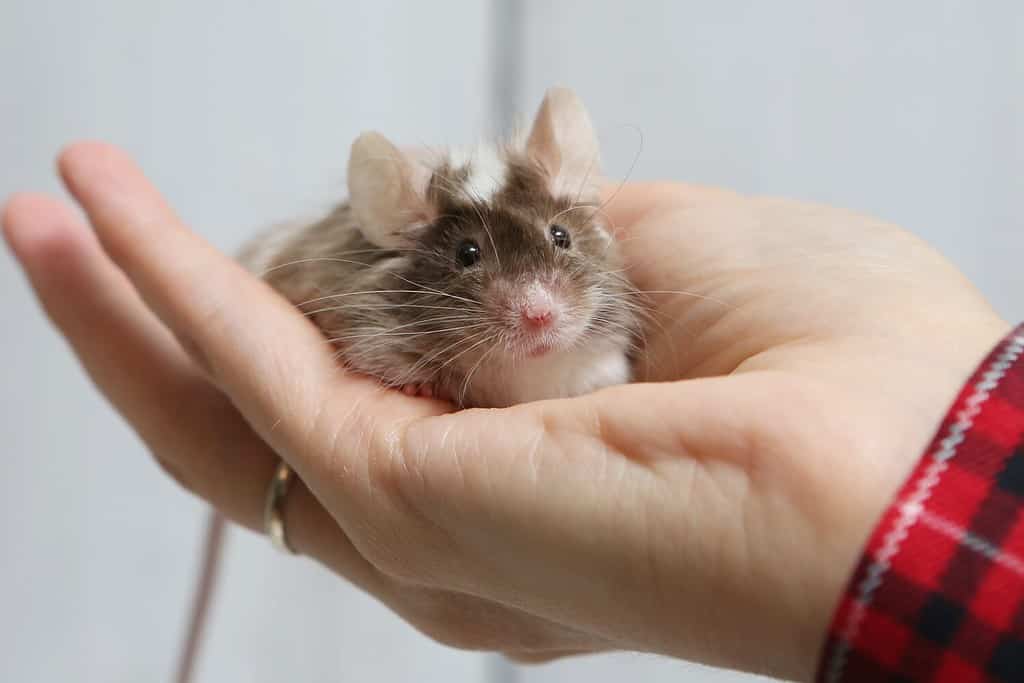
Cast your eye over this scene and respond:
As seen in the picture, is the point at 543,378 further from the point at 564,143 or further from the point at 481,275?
the point at 564,143

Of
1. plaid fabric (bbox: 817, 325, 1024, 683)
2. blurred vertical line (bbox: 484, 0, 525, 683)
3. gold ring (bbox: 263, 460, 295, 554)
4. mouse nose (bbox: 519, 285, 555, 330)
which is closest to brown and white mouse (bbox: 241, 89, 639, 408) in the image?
mouse nose (bbox: 519, 285, 555, 330)

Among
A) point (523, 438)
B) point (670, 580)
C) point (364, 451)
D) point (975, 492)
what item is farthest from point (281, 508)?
point (975, 492)

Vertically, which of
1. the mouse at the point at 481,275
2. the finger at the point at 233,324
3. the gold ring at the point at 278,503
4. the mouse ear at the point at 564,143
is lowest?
the gold ring at the point at 278,503

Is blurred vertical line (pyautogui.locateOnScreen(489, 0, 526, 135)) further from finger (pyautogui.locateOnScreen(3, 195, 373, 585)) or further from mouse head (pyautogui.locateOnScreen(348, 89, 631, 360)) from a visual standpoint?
finger (pyautogui.locateOnScreen(3, 195, 373, 585))

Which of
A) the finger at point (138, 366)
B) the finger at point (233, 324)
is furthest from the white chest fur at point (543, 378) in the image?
the finger at point (138, 366)

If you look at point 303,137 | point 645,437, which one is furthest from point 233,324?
point 303,137

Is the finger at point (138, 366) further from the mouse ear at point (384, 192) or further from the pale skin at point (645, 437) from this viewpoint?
the mouse ear at point (384, 192)

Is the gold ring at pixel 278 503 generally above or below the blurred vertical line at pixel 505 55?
below
